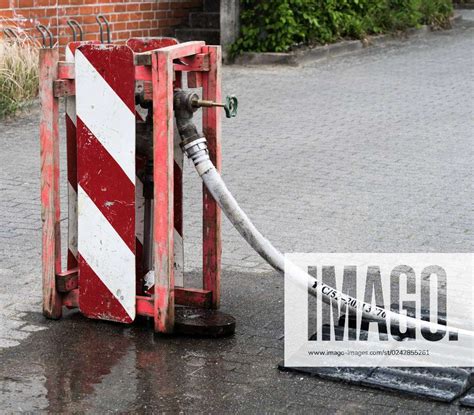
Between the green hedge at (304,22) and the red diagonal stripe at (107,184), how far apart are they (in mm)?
10458

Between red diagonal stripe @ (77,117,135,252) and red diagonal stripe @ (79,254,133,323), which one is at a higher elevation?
red diagonal stripe @ (77,117,135,252)

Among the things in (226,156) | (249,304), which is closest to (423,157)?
(226,156)

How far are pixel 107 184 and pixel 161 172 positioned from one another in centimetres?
29

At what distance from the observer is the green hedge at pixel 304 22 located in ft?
50.5

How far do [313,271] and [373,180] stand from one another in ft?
8.54

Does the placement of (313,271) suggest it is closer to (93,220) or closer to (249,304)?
(249,304)

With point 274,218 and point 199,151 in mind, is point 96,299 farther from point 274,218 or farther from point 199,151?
point 274,218

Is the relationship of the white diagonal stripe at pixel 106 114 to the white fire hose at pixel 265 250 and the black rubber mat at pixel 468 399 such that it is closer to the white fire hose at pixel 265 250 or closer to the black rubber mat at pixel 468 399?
the white fire hose at pixel 265 250

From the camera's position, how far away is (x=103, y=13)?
48.8 feet

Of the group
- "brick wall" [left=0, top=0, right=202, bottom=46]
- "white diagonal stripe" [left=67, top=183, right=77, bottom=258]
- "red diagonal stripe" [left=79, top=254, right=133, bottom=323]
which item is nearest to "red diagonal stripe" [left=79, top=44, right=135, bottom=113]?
"white diagonal stripe" [left=67, top=183, right=77, bottom=258]

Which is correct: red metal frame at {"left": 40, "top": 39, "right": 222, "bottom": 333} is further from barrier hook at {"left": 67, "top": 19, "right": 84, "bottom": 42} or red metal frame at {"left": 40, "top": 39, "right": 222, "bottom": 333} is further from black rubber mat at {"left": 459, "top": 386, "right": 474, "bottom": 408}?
barrier hook at {"left": 67, "top": 19, "right": 84, "bottom": 42}

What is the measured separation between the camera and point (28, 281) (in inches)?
233

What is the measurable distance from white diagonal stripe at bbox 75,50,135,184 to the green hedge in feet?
34.3
